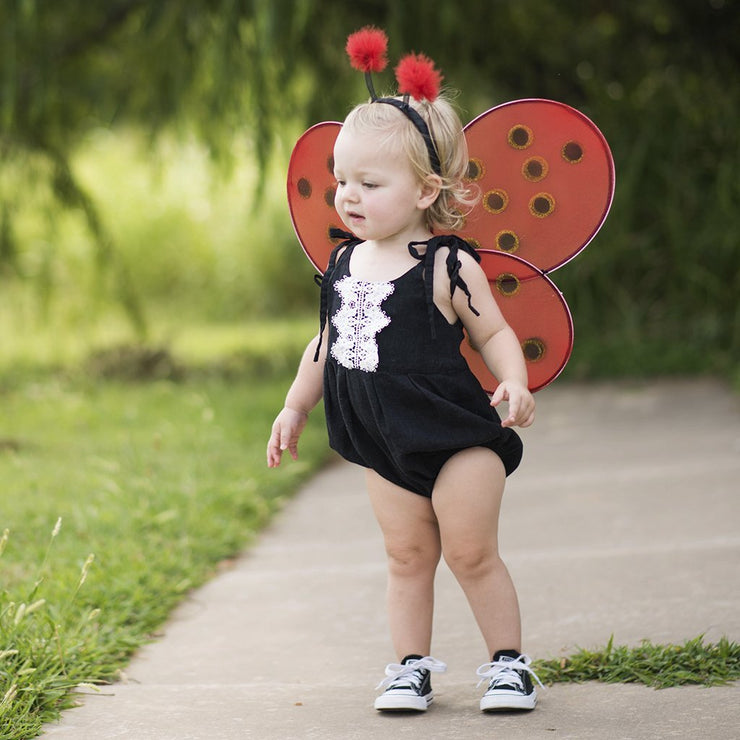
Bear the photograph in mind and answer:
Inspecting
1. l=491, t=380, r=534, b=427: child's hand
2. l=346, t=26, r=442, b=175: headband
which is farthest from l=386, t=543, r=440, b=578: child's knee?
l=346, t=26, r=442, b=175: headband

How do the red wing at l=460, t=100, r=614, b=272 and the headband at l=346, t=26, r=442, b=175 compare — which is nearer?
the headband at l=346, t=26, r=442, b=175

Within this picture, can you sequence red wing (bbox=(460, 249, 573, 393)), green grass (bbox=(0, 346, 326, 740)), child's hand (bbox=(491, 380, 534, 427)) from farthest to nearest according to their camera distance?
green grass (bbox=(0, 346, 326, 740)) < red wing (bbox=(460, 249, 573, 393)) < child's hand (bbox=(491, 380, 534, 427))

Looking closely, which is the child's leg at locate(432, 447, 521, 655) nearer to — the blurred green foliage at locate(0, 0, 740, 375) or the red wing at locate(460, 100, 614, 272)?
the red wing at locate(460, 100, 614, 272)

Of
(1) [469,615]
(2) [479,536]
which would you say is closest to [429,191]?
(2) [479,536]

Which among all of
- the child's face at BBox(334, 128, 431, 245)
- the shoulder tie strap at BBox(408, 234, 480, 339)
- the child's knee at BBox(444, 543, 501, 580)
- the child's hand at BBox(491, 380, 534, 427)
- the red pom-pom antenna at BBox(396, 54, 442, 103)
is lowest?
the child's knee at BBox(444, 543, 501, 580)

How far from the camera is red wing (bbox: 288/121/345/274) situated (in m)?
2.94

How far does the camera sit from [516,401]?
8.36 ft

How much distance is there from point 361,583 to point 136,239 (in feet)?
32.1

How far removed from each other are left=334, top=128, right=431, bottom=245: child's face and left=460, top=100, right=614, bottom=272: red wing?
248 mm

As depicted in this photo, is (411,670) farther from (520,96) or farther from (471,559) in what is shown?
(520,96)

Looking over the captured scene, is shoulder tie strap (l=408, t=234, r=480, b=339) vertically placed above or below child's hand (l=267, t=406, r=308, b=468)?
above

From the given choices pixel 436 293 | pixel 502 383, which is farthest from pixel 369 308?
pixel 502 383

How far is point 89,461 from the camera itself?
5.24 metres

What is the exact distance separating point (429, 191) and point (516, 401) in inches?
19.6
